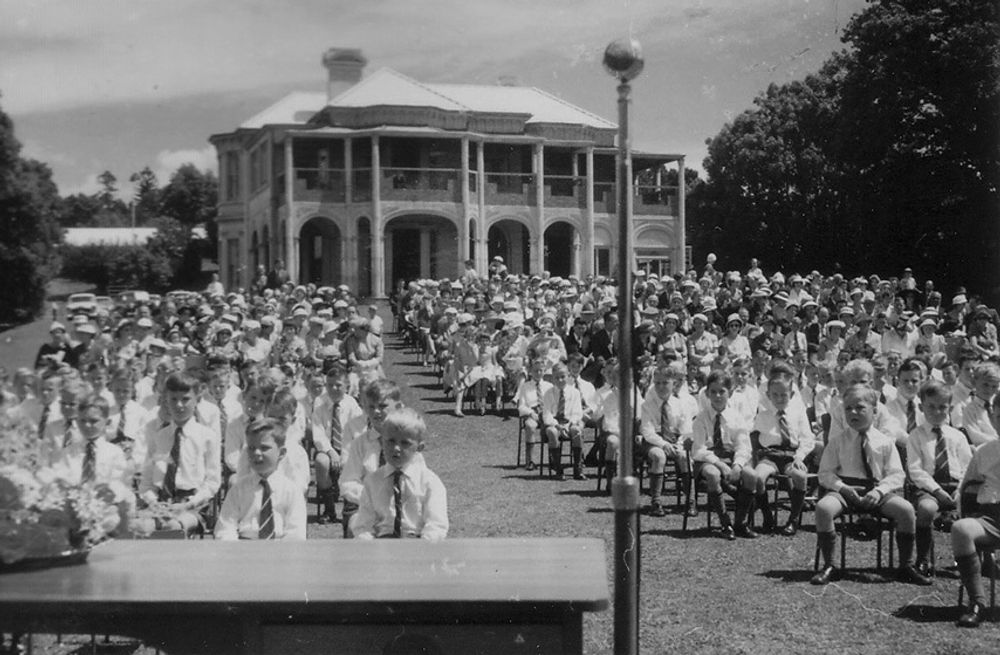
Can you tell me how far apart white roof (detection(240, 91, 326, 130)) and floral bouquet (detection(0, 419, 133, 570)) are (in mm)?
27251

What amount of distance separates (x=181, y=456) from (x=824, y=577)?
180 inches

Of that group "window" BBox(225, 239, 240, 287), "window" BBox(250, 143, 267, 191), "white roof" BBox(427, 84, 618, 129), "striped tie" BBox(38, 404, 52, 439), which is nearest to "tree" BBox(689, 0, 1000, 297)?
"white roof" BBox(427, 84, 618, 129)

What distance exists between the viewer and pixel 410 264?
114ft

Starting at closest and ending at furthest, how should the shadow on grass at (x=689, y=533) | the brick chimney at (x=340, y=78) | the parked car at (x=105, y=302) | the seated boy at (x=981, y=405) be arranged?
the seated boy at (x=981, y=405)
the shadow on grass at (x=689, y=533)
the parked car at (x=105, y=302)
the brick chimney at (x=340, y=78)

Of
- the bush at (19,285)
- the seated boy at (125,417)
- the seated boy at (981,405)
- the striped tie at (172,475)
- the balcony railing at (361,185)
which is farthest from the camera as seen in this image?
the balcony railing at (361,185)

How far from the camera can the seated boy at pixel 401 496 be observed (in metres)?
5.65

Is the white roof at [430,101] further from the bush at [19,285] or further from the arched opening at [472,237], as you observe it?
the bush at [19,285]

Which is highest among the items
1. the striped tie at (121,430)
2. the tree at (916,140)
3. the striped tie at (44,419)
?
the tree at (916,140)

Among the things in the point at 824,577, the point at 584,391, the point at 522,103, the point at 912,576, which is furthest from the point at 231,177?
the point at 912,576

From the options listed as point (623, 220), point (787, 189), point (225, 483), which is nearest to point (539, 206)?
point (787, 189)

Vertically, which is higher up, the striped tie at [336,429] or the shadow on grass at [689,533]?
the striped tie at [336,429]

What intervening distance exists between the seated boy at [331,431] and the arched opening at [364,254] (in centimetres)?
2324

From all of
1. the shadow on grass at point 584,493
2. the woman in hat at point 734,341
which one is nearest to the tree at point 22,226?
the shadow on grass at point 584,493

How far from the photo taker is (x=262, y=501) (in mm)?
6043
